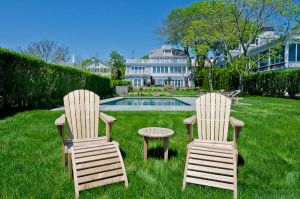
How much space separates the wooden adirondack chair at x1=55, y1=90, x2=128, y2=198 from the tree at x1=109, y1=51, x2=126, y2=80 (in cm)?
4838

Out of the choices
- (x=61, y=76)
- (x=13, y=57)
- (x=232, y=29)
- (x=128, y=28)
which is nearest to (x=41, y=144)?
(x=13, y=57)

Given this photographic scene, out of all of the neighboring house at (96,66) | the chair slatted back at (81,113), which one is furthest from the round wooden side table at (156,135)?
the neighboring house at (96,66)

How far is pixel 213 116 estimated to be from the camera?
3611 millimetres

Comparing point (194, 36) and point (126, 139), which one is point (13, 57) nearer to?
point (126, 139)

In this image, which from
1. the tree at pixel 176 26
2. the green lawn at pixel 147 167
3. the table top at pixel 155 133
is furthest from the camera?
the tree at pixel 176 26

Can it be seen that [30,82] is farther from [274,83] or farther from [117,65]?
[117,65]

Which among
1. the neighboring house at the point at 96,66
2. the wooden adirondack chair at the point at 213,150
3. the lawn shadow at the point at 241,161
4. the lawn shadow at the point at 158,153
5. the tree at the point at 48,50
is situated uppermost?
the tree at the point at 48,50

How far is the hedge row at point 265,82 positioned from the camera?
16.4 m

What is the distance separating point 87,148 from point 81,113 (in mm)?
832

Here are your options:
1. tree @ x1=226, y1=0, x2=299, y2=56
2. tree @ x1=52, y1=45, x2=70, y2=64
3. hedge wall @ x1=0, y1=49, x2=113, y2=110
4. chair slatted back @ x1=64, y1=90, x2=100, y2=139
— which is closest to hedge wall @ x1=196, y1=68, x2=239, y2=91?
tree @ x1=226, y1=0, x2=299, y2=56

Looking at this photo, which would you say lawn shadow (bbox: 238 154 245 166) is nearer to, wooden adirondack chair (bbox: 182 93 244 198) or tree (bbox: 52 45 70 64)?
wooden adirondack chair (bbox: 182 93 244 198)

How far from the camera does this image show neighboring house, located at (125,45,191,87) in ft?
148

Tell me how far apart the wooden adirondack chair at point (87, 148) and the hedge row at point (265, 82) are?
1635 cm

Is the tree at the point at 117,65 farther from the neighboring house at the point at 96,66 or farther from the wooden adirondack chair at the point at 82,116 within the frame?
the wooden adirondack chair at the point at 82,116
